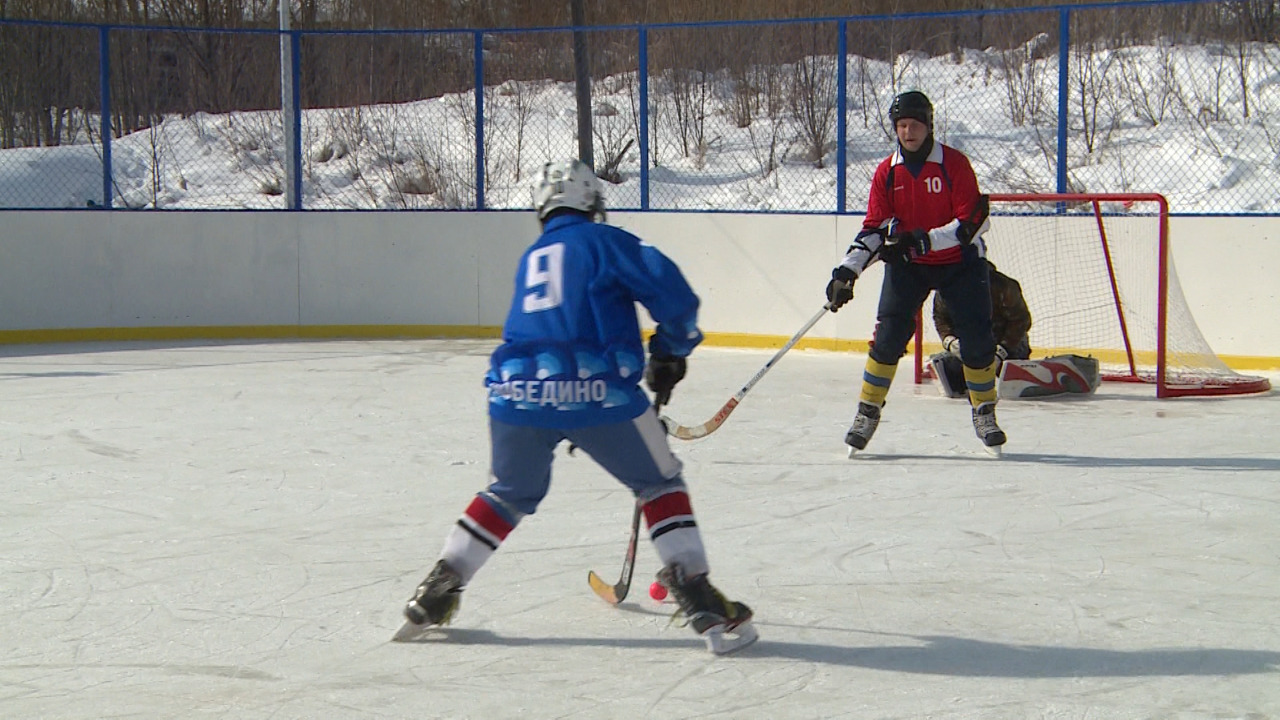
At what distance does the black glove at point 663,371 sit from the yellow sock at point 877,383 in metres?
2.34

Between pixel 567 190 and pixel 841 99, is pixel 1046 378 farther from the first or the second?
pixel 567 190

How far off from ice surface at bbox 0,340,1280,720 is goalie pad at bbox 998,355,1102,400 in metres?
0.09

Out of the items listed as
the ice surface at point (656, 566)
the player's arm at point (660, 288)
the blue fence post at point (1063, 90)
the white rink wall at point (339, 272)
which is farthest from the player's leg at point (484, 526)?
the blue fence post at point (1063, 90)

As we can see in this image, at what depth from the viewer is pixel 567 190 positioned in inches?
125

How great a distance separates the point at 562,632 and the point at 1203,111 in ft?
31.0

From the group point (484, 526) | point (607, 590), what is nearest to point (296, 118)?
point (607, 590)

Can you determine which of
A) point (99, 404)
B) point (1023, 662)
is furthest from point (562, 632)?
point (99, 404)

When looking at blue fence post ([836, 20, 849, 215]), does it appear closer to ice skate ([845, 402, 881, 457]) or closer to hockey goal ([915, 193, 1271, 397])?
hockey goal ([915, 193, 1271, 397])

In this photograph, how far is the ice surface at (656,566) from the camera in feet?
9.58

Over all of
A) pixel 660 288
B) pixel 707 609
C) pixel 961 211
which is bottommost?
pixel 707 609

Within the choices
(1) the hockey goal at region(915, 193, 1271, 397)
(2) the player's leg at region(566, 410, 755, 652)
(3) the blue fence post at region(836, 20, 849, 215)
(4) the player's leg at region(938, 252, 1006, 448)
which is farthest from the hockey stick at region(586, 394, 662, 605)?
(3) the blue fence post at region(836, 20, 849, 215)

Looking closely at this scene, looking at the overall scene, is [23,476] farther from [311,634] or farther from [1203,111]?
[1203,111]

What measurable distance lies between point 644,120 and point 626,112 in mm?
1577

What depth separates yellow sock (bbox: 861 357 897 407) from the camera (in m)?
5.42
